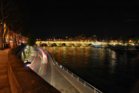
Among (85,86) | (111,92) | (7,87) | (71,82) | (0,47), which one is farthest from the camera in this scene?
(111,92)

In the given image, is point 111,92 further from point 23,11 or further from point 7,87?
point 7,87

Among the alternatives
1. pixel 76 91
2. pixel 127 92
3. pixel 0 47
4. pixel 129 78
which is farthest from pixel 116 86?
pixel 0 47

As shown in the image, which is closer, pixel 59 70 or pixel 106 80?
pixel 59 70

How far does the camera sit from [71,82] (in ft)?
144

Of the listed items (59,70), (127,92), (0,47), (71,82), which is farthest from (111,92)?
(0,47)

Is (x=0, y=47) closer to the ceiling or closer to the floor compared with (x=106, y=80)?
closer to the ceiling

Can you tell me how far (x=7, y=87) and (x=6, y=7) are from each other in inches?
1372

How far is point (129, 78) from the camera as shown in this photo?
60750 millimetres

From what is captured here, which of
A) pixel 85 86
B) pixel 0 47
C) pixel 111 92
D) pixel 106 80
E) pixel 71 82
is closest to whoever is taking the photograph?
pixel 85 86

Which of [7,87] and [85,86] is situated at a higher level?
[7,87]

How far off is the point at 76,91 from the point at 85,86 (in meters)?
2.03

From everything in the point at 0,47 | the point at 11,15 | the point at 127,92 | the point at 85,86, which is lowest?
the point at 127,92

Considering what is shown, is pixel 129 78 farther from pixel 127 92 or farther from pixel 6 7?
pixel 6 7

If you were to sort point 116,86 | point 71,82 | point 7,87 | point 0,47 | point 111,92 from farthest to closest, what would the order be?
point 116,86
point 111,92
point 71,82
point 0,47
point 7,87
